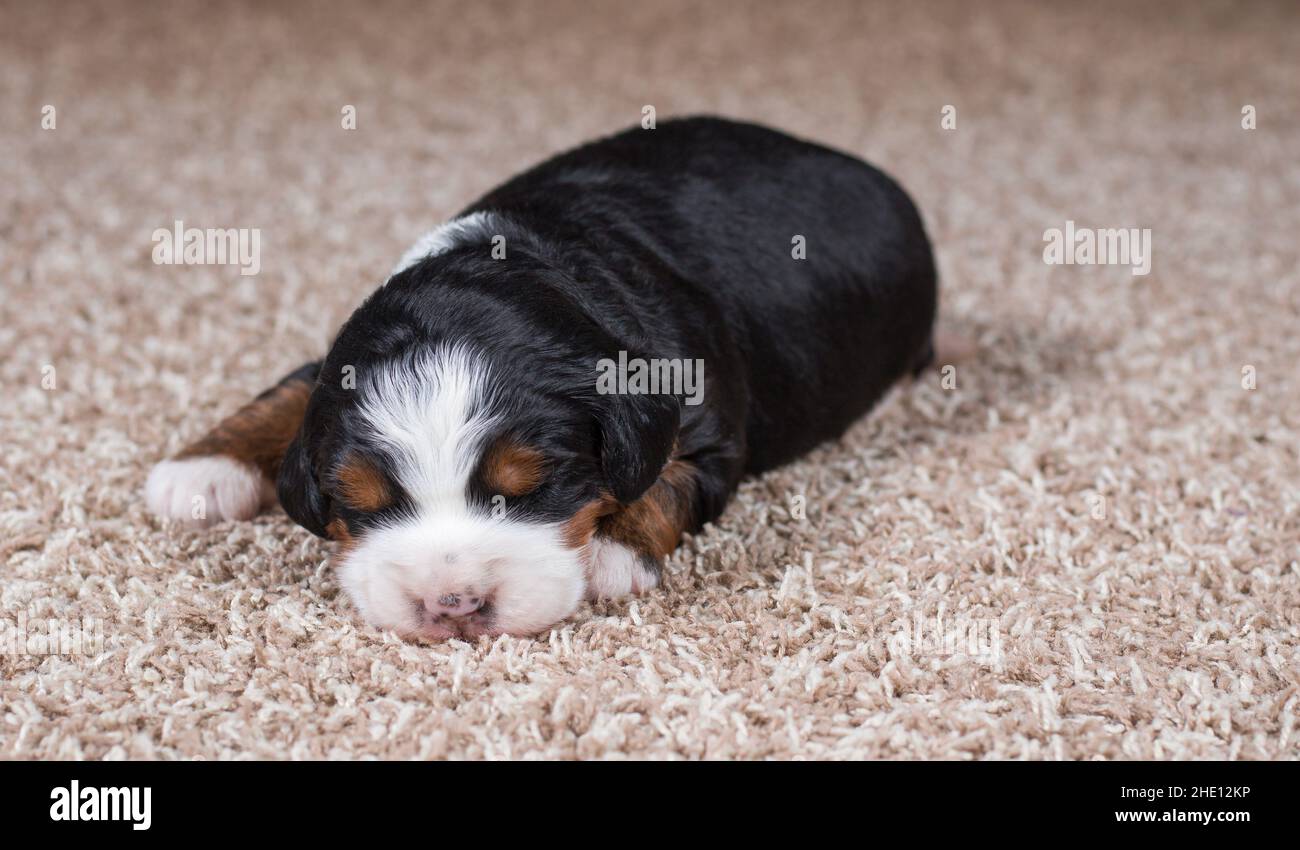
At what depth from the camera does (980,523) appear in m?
3.68

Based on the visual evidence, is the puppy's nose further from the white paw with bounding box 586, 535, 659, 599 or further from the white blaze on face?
the white paw with bounding box 586, 535, 659, 599

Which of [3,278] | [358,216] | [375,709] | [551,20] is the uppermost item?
[551,20]

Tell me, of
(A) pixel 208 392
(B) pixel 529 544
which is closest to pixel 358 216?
(A) pixel 208 392

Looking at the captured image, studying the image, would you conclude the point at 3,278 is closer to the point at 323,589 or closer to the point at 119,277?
the point at 119,277

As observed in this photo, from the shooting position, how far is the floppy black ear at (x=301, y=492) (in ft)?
9.86

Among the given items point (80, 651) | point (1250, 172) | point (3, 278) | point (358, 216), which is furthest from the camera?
point (1250, 172)

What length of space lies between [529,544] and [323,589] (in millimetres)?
690

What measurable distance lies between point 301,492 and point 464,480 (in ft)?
1.55

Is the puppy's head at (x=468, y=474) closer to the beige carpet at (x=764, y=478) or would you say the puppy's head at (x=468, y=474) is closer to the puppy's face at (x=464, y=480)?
the puppy's face at (x=464, y=480)

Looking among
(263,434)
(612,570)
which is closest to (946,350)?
(612,570)

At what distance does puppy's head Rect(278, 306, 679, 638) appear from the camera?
9.11 ft

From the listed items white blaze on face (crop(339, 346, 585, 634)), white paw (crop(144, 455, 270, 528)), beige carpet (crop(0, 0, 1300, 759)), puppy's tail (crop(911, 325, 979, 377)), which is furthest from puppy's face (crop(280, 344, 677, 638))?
puppy's tail (crop(911, 325, 979, 377))

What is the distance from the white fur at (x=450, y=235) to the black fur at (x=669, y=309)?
4 centimetres

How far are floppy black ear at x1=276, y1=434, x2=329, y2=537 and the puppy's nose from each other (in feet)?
1.23
